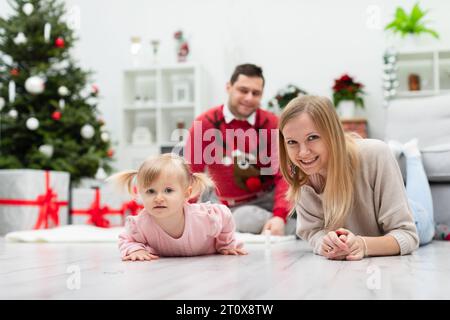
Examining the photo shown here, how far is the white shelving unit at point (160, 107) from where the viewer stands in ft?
14.2

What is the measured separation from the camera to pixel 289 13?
14.6ft

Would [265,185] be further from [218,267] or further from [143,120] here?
[143,120]

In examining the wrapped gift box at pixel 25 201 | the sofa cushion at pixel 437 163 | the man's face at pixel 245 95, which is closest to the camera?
the sofa cushion at pixel 437 163

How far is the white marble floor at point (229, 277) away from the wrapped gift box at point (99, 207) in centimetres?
165

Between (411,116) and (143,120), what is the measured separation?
8.19 feet

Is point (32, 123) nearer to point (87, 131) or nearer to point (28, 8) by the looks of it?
point (87, 131)

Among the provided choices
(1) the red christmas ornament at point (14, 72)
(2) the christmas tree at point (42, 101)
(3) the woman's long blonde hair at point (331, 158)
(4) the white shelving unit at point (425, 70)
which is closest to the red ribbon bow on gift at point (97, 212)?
(2) the christmas tree at point (42, 101)

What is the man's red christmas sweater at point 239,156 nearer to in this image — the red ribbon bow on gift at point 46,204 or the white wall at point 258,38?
the red ribbon bow on gift at point 46,204

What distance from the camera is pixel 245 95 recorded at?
A: 2342mm

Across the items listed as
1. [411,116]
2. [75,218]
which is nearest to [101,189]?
[75,218]

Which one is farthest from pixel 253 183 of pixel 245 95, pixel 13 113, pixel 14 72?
pixel 14 72

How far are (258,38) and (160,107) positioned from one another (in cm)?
102
